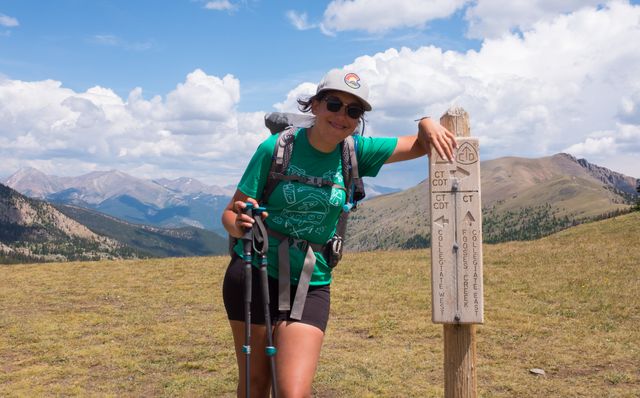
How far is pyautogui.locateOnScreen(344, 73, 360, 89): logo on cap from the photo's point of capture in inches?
196

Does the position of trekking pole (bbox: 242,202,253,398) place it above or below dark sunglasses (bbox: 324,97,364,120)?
below

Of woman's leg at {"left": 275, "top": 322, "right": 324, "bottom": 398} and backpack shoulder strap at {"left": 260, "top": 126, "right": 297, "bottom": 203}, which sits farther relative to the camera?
backpack shoulder strap at {"left": 260, "top": 126, "right": 297, "bottom": 203}

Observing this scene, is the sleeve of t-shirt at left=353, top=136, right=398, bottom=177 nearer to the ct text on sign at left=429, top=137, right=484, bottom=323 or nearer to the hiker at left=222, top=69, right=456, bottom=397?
the hiker at left=222, top=69, right=456, bottom=397

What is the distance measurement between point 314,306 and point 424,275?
17.8 meters

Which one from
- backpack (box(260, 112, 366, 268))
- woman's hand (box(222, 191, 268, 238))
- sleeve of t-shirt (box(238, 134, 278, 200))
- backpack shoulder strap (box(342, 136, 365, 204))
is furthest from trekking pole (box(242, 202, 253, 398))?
backpack shoulder strap (box(342, 136, 365, 204))

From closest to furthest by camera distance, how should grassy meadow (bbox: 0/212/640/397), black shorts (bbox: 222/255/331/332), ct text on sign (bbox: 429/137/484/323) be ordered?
black shorts (bbox: 222/255/331/332), ct text on sign (bbox: 429/137/484/323), grassy meadow (bbox: 0/212/640/397)

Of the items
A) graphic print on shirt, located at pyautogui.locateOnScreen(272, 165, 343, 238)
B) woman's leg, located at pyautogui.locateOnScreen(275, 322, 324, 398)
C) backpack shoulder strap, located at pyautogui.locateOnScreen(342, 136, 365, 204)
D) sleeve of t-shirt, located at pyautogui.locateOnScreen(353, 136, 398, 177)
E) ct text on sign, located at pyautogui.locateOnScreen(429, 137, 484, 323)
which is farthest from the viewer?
ct text on sign, located at pyautogui.locateOnScreen(429, 137, 484, 323)

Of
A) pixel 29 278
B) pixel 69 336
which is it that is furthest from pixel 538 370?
pixel 29 278

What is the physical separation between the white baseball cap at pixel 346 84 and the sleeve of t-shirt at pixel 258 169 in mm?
681

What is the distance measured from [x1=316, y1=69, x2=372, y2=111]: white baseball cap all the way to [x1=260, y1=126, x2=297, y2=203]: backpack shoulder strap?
0.50 metres

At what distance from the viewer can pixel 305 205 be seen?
4.94m

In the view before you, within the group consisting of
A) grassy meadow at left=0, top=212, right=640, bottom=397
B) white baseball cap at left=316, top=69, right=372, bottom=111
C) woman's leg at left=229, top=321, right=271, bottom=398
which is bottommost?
grassy meadow at left=0, top=212, right=640, bottom=397

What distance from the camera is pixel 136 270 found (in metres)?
26.0

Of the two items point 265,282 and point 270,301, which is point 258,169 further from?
point 270,301
